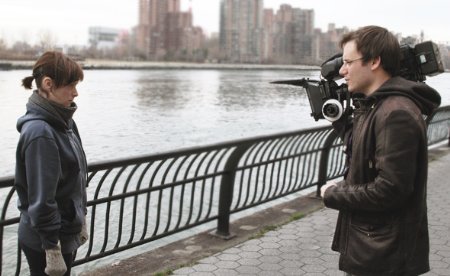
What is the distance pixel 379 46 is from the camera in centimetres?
220

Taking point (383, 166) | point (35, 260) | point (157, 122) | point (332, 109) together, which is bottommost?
point (157, 122)

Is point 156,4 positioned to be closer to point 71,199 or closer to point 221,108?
point 221,108

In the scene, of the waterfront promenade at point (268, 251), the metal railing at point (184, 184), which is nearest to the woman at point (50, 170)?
the metal railing at point (184, 184)

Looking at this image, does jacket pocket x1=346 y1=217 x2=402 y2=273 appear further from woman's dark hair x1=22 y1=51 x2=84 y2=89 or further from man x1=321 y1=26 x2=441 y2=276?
woman's dark hair x1=22 y1=51 x2=84 y2=89

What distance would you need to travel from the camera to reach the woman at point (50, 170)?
8.00 feet

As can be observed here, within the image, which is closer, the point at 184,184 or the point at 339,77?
the point at 339,77

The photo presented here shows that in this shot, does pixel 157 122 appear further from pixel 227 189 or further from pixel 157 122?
pixel 227 189

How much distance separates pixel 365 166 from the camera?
2252 millimetres

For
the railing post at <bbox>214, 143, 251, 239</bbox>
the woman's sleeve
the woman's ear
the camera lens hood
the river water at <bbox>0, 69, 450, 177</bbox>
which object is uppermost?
the woman's ear

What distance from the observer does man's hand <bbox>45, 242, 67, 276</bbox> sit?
2500 millimetres

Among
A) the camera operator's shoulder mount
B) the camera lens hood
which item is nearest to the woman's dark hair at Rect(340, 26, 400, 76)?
the camera operator's shoulder mount

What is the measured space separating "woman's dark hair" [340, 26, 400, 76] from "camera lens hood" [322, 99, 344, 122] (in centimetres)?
39

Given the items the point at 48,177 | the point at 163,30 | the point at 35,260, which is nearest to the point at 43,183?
the point at 48,177

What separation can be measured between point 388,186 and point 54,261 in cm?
160
